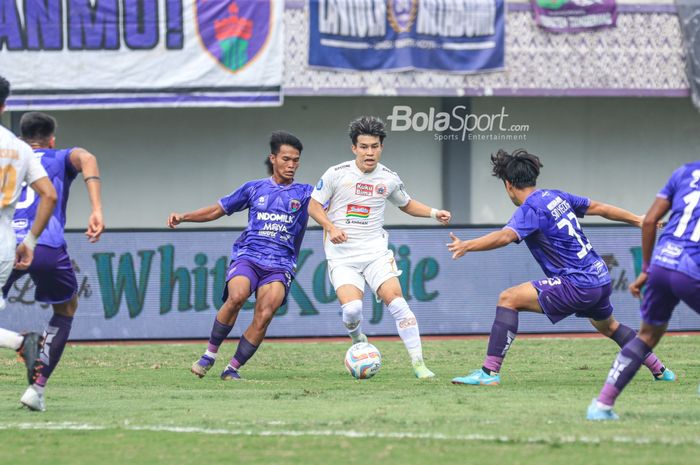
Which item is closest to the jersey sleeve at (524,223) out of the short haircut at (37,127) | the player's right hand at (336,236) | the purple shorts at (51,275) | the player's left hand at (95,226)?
the player's right hand at (336,236)

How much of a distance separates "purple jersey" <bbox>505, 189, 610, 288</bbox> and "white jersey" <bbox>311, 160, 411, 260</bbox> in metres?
1.62

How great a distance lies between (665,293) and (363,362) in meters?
4.07

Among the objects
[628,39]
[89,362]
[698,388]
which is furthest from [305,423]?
[628,39]

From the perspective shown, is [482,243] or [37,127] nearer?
[37,127]

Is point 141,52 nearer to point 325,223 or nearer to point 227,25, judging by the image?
point 227,25

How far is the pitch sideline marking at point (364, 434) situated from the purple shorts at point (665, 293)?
0.82m

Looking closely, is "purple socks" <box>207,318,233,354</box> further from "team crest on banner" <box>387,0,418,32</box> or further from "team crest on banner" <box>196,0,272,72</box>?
"team crest on banner" <box>387,0,418,32</box>

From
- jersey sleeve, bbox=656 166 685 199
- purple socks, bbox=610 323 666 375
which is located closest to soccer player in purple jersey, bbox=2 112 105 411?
jersey sleeve, bbox=656 166 685 199

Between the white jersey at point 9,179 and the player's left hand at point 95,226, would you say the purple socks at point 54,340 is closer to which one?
the player's left hand at point 95,226

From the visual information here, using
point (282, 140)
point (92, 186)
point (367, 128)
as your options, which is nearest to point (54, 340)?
point (92, 186)

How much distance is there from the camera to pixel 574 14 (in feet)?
59.7

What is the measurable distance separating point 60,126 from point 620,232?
340 inches

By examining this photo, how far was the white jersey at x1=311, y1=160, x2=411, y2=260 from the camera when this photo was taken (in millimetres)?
10750

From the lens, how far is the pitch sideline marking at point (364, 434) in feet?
20.7
